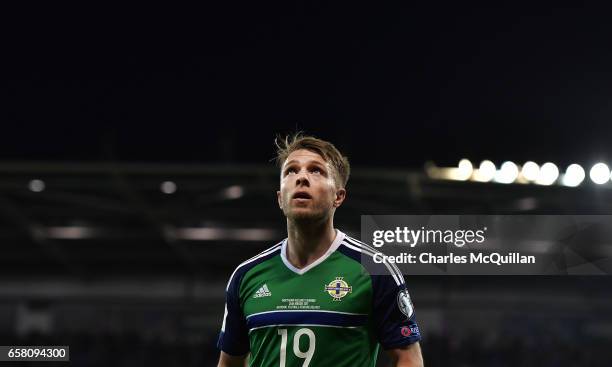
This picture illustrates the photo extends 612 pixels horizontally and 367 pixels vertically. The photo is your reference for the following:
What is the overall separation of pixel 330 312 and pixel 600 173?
1785cm

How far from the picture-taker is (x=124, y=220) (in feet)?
83.7

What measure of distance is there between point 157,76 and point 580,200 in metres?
11.4

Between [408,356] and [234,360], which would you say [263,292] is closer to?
[234,360]

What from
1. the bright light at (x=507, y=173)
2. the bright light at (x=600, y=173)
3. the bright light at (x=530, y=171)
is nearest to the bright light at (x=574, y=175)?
the bright light at (x=600, y=173)

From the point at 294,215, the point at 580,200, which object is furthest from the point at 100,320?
the point at 294,215

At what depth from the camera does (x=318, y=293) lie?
3.97 meters

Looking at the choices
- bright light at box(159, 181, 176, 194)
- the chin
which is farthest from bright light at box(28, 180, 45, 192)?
the chin

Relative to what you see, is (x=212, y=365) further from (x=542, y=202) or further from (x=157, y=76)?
(x=542, y=202)

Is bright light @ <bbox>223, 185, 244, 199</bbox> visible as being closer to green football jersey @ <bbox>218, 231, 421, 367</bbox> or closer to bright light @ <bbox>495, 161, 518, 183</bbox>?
bright light @ <bbox>495, 161, 518, 183</bbox>

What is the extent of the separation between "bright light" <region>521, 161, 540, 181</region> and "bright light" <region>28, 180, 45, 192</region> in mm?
11909

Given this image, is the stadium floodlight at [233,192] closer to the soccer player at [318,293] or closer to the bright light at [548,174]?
the bright light at [548,174]

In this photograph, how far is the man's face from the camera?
12.8 ft

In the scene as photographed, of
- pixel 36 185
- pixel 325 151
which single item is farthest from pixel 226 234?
pixel 325 151

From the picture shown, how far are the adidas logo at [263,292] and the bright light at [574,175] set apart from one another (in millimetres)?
18325
